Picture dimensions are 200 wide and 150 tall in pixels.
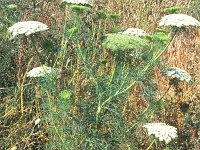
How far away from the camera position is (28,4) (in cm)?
480

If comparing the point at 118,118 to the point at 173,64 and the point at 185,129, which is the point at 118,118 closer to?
the point at 185,129

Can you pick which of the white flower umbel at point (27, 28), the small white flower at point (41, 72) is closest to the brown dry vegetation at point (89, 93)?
the small white flower at point (41, 72)

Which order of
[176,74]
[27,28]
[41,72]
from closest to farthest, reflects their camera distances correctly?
[27,28] < [41,72] < [176,74]

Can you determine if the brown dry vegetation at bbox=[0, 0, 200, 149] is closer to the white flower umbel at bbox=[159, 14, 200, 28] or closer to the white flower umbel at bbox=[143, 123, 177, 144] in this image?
the white flower umbel at bbox=[143, 123, 177, 144]

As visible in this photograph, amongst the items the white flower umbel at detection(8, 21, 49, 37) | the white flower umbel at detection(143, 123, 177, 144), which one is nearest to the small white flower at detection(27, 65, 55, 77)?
the white flower umbel at detection(8, 21, 49, 37)

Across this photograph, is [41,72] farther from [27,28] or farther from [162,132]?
[162,132]

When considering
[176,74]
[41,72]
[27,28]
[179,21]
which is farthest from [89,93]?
[179,21]

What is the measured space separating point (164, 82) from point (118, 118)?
4.39ft

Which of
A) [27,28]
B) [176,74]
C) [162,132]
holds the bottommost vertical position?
[162,132]

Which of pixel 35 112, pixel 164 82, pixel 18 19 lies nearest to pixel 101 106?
pixel 35 112

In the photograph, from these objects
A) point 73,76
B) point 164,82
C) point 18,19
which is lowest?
point 164,82

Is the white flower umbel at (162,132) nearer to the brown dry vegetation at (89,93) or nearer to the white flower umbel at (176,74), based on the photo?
the brown dry vegetation at (89,93)

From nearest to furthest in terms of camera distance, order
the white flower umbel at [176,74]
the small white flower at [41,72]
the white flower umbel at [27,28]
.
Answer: the white flower umbel at [27,28]
the small white flower at [41,72]
the white flower umbel at [176,74]

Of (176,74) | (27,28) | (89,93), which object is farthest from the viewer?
(89,93)
